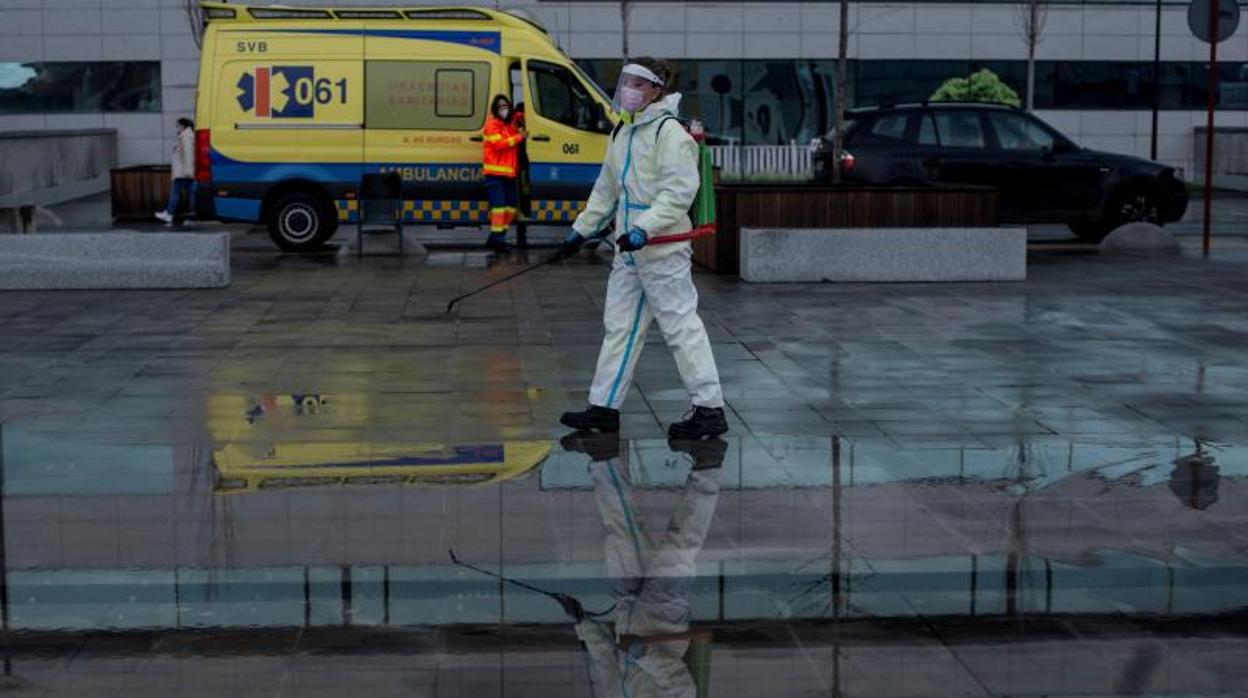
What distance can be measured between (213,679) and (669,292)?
4070 millimetres

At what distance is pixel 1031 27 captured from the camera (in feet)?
131

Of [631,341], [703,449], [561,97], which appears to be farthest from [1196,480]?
[561,97]

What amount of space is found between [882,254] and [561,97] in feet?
18.2

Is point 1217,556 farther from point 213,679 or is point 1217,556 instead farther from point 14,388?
point 14,388

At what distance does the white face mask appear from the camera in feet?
29.6

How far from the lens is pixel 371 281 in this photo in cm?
1711

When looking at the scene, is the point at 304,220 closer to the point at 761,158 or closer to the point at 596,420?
the point at 596,420

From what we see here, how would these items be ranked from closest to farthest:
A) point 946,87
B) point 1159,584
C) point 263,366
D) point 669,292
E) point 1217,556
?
point 1159,584 < point 1217,556 < point 669,292 < point 263,366 < point 946,87

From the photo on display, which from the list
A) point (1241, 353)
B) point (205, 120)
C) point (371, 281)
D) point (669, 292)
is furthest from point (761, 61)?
point (669, 292)

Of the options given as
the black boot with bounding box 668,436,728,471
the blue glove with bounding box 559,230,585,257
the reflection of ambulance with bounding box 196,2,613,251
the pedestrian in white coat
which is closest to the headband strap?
the blue glove with bounding box 559,230,585,257

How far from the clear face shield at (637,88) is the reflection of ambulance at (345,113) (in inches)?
451

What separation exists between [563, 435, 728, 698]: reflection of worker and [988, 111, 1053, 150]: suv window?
1407 cm

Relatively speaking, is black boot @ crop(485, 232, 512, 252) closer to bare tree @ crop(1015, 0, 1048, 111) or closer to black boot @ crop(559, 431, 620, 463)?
black boot @ crop(559, 431, 620, 463)

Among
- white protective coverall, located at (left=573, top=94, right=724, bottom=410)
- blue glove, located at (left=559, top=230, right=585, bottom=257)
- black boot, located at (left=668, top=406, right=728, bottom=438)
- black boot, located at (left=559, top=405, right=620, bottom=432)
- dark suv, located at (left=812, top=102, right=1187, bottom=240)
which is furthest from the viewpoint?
dark suv, located at (left=812, top=102, right=1187, bottom=240)
